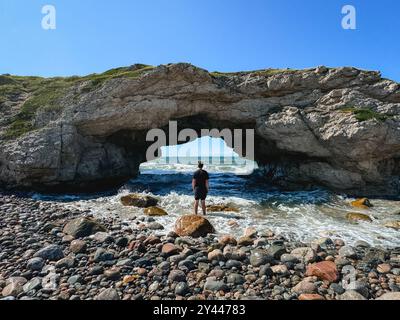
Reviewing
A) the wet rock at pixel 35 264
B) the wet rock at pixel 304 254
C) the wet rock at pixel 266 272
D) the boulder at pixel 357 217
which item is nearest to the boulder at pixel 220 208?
the boulder at pixel 357 217

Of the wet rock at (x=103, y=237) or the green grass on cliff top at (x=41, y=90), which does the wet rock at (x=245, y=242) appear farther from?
the green grass on cliff top at (x=41, y=90)

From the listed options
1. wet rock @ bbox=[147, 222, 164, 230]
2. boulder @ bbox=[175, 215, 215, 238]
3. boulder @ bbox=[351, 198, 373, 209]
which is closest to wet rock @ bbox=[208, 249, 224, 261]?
boulder @ bbox=[175, 215, 215, 238]

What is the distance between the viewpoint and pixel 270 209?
15891 mm

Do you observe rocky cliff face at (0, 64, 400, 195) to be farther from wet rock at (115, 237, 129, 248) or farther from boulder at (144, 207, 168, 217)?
wet rock at (115, 237, 129, 248)

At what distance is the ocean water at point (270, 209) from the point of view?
11601 mm

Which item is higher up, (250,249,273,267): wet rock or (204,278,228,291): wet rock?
(250,249,273,267): wet rock

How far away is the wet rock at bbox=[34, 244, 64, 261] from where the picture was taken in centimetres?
873

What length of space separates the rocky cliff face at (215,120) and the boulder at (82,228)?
10.4 m

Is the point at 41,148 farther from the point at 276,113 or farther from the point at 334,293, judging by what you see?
the point at 334,293

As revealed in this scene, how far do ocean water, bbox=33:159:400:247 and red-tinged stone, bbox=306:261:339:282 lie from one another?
2.61m

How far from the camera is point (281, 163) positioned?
24297 millimetres

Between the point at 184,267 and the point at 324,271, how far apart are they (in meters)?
4.08

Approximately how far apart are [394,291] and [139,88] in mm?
21103

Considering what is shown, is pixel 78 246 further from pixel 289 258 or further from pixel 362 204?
pixel 362 204
